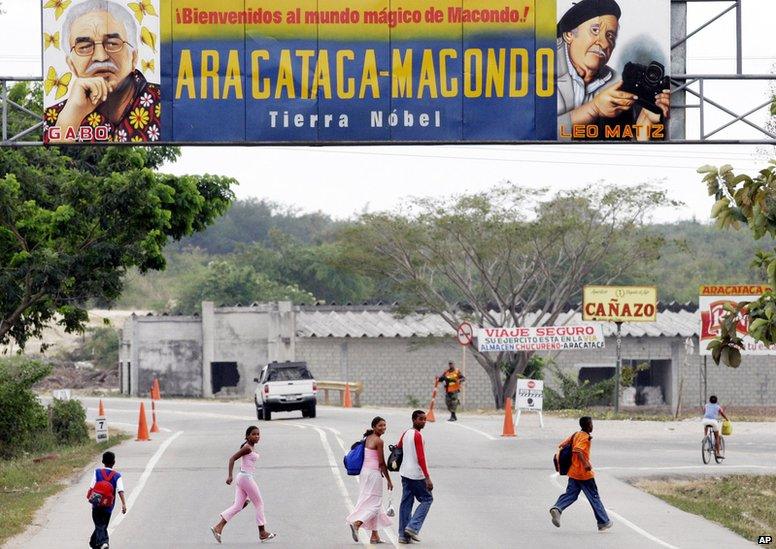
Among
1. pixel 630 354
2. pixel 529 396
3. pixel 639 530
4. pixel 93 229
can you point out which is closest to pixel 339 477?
pixel 639 530

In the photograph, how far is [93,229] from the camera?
2858 centimetres

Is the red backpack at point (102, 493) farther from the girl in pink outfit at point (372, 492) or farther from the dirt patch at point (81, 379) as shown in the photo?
the dirt patch at point (81, 379)

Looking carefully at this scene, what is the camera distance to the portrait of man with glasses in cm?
2217

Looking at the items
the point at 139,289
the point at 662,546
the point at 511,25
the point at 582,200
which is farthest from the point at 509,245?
the point at 139,289

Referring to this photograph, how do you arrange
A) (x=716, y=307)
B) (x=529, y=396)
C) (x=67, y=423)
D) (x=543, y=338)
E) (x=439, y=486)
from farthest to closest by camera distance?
(x=543, y=338) < (x=716, y=307) < (x=529, y=396) < (x=67, y=423) < (x=439, y=486)

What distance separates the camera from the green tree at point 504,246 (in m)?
53.2

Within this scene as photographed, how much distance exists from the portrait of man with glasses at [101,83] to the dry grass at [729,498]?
10637 millimetres

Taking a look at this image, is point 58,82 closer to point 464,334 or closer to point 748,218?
point 748,218

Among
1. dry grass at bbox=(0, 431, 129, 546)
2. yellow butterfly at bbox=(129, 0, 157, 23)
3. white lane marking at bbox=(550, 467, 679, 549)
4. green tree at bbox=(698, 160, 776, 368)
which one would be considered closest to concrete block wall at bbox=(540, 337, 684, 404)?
dry grass at bbox=(0, 431, 129, 546)

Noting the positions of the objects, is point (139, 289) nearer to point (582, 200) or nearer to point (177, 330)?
point (177, 330)

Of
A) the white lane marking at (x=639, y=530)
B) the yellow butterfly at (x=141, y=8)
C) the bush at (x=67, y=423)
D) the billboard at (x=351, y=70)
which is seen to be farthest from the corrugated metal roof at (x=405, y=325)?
the white lane marking at (x=639, y=530)

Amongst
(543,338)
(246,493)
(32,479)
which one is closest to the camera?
(246,493)

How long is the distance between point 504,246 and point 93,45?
32.8m

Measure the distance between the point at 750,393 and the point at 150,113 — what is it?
A: 40.1 metres
